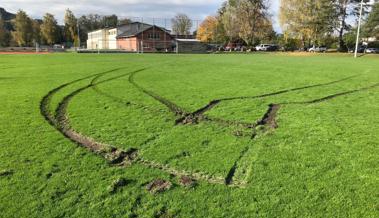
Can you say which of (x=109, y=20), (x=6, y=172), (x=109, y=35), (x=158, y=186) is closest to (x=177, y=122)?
(x=158, y=186)

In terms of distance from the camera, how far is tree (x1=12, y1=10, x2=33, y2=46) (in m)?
84.5

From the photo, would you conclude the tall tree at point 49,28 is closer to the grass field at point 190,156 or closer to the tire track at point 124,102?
the tire track at point 124,102

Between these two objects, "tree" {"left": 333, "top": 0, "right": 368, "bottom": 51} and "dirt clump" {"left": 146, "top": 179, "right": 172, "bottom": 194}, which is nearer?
"dirt clump" {"left": 146, "top": 179, "right": 172, "bottom": 194}

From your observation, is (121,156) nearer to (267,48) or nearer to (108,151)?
(108,151)

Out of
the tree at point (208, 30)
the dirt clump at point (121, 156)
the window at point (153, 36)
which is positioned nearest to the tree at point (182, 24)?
the tree at point (208, 30)

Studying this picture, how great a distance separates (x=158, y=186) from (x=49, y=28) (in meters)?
99.5

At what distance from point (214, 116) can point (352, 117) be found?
4.00m

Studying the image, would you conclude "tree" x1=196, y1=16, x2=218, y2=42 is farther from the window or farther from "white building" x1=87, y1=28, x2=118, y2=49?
"white building" x1=87, y1=28, x2=118, y2=49

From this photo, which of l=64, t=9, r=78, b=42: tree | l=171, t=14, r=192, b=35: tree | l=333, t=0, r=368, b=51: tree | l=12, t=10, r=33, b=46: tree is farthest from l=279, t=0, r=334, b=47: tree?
l=12, t=10, r=33, b=46: tree

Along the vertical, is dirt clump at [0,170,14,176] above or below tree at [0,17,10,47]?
below

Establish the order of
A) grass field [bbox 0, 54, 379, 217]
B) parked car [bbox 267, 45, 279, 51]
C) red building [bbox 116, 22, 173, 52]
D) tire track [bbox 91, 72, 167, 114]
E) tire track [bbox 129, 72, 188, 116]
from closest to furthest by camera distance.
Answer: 1. grass field [bbox 0, 54, 379, 217]
2. tire track [bbox 129, 72, 188, 116]
3. tire track [bbox 91, 72, 167, 114]
4. red building [bbox 116, 22, 173, 52]
5. parked car [bbox 267, 45, 279, 51]

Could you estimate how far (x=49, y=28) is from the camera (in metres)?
94.2

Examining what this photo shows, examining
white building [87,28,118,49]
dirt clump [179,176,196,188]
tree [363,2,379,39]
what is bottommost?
dirt clump [179,176,196,188]

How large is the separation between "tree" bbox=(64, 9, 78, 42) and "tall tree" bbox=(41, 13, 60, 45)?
4187mm
